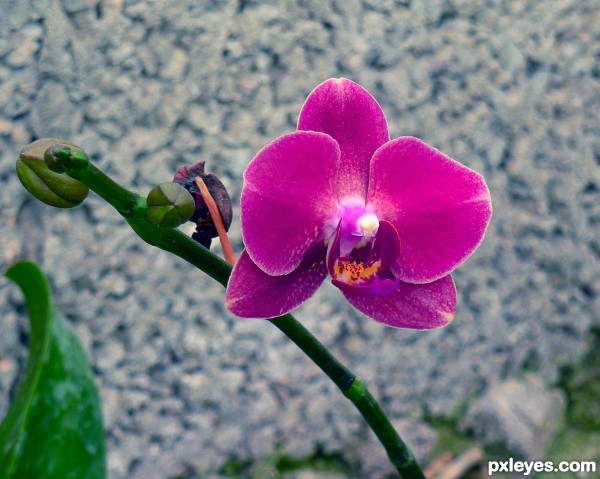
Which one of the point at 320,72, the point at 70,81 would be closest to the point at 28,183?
the point at 70,81

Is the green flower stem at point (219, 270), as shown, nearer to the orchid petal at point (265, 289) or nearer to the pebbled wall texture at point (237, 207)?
the orchid petal at point (265, 289)

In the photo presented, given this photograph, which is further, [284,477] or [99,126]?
[284,477]

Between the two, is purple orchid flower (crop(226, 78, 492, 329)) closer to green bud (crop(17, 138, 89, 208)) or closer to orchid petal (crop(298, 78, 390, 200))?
orchid petal (crop(298, 78, 390, 200))

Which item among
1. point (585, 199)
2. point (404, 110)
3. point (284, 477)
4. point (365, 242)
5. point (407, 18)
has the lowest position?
point (284, 477)

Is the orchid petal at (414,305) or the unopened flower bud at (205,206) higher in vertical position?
the unopened flower bud at (205,206)

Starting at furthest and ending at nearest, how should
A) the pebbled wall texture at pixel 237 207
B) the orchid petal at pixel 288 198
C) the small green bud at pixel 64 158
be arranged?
the pebbled wall texture at pixel 237 207 < the orchid petal at pixel 288 198 < the small green bud at pixel 64 158

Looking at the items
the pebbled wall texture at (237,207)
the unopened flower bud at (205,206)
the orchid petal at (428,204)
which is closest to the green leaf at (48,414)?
the unopened flower bud at (205,206)

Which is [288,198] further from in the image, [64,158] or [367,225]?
[64,158]

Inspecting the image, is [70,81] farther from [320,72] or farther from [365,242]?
[365,242]
